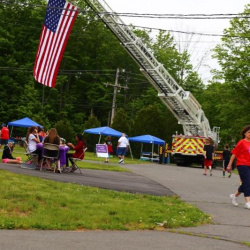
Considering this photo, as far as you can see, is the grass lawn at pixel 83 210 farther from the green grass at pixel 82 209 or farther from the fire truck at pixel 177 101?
the fire truck at pixel 177 101

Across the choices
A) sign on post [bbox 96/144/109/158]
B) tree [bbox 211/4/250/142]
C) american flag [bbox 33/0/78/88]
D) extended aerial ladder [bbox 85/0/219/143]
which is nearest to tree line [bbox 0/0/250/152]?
tree [bbox 211/4/250/142]

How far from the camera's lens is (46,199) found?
9.64 meters

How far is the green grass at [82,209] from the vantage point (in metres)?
8.04

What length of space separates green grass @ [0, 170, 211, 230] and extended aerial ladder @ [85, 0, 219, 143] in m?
18.1

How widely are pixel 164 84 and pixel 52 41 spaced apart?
1649 cm

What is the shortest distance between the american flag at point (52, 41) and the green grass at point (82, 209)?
7.39 m

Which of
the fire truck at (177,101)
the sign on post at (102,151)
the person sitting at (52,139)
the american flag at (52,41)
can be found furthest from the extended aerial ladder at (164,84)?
the person sitting at (52,139)

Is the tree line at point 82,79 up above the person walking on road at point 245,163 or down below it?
above

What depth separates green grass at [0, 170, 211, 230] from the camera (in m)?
8.04

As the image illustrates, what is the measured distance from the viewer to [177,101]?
3431cm

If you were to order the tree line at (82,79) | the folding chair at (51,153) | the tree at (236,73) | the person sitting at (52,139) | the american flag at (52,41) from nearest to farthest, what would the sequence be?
the folding chair at (51,153)
the person sitting at (52,139)
the american flag at (52,41)
the tree at (236,73)
the tree line at (82,79)

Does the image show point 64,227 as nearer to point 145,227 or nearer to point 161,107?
point 145,227

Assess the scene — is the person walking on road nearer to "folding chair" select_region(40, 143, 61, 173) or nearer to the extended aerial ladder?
"folding chair" select_region(40, 143, 61, 173)

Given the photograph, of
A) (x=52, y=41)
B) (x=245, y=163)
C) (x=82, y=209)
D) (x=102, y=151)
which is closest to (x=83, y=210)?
(x=82, y=209)
